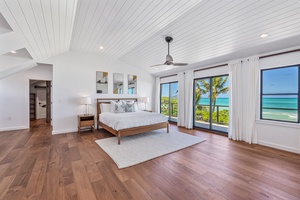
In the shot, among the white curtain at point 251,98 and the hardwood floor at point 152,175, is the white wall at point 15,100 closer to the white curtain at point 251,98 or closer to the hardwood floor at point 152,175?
the hardwood floor at point 152,175

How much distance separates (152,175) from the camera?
2197mm

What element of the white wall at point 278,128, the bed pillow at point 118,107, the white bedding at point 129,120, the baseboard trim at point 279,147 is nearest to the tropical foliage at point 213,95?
the white wall at point 278,128

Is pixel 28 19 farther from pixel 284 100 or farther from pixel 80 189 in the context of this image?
pixel 284 100

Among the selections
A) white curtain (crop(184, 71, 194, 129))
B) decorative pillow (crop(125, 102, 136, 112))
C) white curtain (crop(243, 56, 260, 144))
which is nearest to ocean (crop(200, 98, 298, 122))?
white curtain (crop(243, 56, 260, 144))

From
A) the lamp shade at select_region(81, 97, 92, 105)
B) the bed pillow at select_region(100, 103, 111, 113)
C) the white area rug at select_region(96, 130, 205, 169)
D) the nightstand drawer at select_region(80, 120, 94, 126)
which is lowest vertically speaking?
the white area rug at select_region(96, 130, 205, 169)

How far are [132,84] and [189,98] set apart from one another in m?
2.72

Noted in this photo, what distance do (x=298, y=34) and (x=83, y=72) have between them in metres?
6.09

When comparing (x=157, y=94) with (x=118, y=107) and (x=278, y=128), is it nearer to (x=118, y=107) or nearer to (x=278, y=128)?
(x=118, y=107)

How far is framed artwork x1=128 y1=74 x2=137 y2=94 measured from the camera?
20.2ft

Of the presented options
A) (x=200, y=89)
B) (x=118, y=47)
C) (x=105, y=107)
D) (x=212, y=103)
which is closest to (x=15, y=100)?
(x=105, y=107)

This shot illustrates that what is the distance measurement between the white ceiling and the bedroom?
0.02m

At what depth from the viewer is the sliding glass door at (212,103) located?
16.4 feet

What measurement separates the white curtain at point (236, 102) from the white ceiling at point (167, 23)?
18.7 inches

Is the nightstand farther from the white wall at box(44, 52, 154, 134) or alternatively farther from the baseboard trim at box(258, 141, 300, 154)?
the baseboard trim at box(258, 141, 300, 154)
